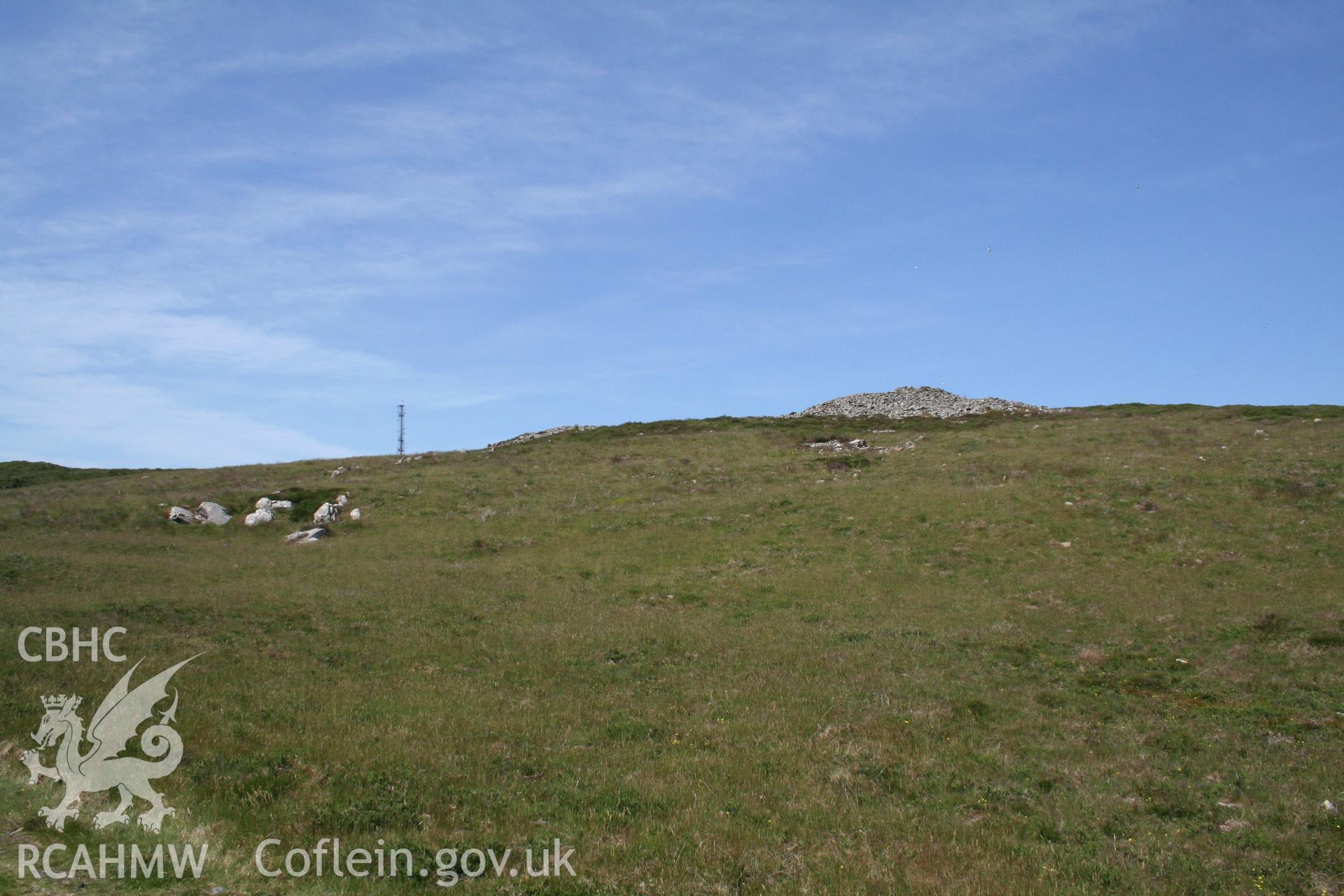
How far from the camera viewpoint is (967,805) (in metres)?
11.9

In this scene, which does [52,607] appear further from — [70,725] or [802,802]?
[802,802]

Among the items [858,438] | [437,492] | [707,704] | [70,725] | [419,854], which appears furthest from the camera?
[858,438]

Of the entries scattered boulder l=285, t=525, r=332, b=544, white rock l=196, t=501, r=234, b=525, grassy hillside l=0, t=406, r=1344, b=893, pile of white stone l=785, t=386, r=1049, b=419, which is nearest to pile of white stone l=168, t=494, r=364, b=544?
white rock l=196, t=501, r=234, b=525

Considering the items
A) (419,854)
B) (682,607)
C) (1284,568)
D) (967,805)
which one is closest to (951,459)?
(1284,568)

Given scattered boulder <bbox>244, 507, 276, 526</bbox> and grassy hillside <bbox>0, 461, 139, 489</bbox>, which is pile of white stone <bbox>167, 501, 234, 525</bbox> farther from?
grassy hillside <bbox>0, 461, 139, 489</bbox>

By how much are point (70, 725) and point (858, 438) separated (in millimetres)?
58345

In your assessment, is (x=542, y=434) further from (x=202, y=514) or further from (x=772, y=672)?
(x=772, y=672)

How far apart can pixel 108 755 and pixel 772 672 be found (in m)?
13.4

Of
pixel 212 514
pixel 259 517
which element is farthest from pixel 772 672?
pixel 212 514

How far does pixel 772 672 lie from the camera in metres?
20.1

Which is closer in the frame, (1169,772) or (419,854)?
(419,854)

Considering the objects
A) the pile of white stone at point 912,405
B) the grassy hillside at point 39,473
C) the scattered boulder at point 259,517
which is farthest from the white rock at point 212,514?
the pile of white stone at point 912,405

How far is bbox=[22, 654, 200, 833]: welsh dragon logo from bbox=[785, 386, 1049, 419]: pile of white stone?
71.9 metres

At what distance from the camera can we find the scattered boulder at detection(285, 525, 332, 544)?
1667 inches
